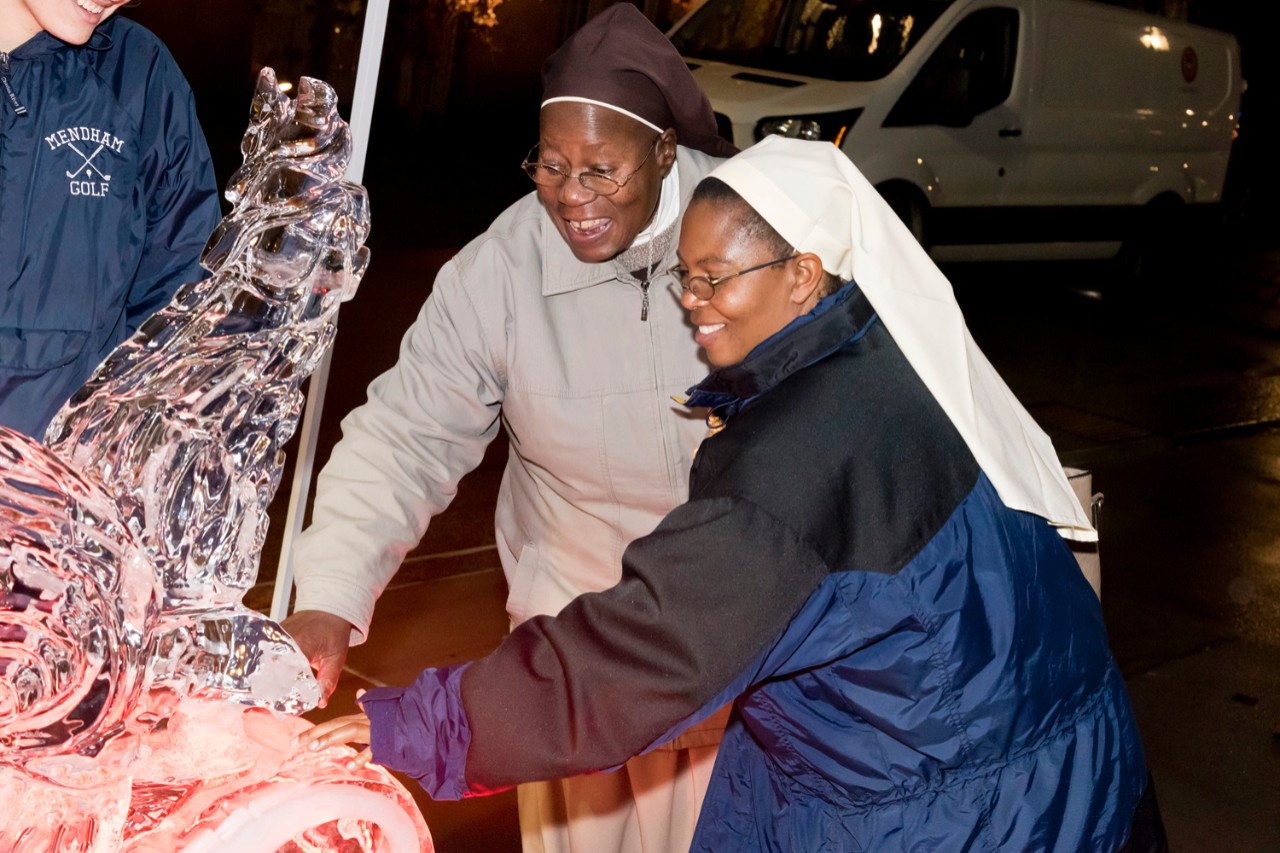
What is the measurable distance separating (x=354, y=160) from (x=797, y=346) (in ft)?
3.15

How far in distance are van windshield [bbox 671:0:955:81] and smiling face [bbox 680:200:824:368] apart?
8.63 meters

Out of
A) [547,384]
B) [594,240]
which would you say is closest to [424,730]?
[547,384]

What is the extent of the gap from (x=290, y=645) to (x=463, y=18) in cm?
2102

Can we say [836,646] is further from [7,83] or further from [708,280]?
[7,83]

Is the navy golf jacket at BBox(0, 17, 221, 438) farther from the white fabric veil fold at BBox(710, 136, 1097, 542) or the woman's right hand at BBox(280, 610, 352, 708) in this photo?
the white fabric veil fold at BBox(710, 136, 1097, 542)

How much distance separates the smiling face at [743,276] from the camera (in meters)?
2.18

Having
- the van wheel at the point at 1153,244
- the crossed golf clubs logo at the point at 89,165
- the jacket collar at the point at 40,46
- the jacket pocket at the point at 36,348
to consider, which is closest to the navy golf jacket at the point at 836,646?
the jacket pocket at the point at 36,348

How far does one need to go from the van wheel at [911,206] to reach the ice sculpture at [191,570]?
8961 mm

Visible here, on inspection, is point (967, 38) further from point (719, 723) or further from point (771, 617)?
point (771, 617)

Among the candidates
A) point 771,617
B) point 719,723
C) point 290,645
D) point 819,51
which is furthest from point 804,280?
point 819,51

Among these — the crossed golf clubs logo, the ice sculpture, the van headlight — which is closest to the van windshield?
the van headlight

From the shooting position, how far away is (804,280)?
7.16ft

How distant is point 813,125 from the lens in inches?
399

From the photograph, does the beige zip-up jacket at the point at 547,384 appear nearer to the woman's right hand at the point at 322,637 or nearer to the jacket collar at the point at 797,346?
the woman's right hand at the point at 322,637
